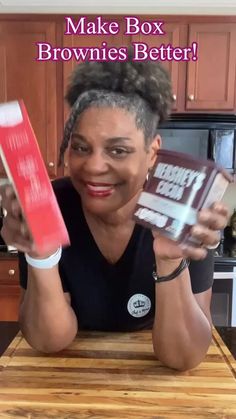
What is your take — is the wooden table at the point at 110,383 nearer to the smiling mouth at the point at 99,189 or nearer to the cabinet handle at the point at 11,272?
the smiling mouth at the point at 99,189

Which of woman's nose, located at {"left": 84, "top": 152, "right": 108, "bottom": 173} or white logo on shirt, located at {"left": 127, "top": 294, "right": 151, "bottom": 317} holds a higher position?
woman's nose, located at {"left": 84, "top": 152, "right": 108, "bottom": 173}

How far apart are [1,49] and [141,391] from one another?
2.20m

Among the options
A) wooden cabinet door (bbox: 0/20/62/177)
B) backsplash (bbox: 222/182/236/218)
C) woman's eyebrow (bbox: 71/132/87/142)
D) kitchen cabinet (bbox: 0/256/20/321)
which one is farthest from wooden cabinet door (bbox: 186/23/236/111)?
woman's eyebrow (bbox: 71/132/87/142)

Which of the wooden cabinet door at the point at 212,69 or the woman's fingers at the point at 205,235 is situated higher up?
the wooden cabinet door at the point at 212,69

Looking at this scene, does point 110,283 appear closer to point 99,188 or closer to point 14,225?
point 99,188

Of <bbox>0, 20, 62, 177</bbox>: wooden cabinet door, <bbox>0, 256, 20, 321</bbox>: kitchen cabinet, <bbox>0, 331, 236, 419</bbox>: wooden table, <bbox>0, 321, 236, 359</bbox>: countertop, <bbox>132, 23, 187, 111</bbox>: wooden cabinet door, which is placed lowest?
<bbox>0, 256, 20, 321</bbox>: kitchen cabinet

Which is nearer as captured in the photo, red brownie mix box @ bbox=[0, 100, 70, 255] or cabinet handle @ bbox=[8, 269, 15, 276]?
red brownie mix box @ bbox=[0, 100, 70, 255]

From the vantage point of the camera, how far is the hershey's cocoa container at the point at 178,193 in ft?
2.04

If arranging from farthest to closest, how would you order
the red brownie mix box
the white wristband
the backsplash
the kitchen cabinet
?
the backsplash < the kitchen cabinet < the white wristband < the red brownie mix box

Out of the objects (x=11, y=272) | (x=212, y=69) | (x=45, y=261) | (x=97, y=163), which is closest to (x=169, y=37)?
(x=212, y=69)

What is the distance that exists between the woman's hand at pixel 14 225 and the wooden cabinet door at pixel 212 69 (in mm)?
1974

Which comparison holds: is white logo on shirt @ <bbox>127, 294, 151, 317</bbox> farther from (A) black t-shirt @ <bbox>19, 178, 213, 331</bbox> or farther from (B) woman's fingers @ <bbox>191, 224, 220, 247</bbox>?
(B) woman's fingers @ <bbox>191, 224, 220, 247</bbox>

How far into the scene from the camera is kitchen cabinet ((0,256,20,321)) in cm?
238

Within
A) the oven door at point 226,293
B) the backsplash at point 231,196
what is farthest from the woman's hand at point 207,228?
the backsplash at point 231,196
